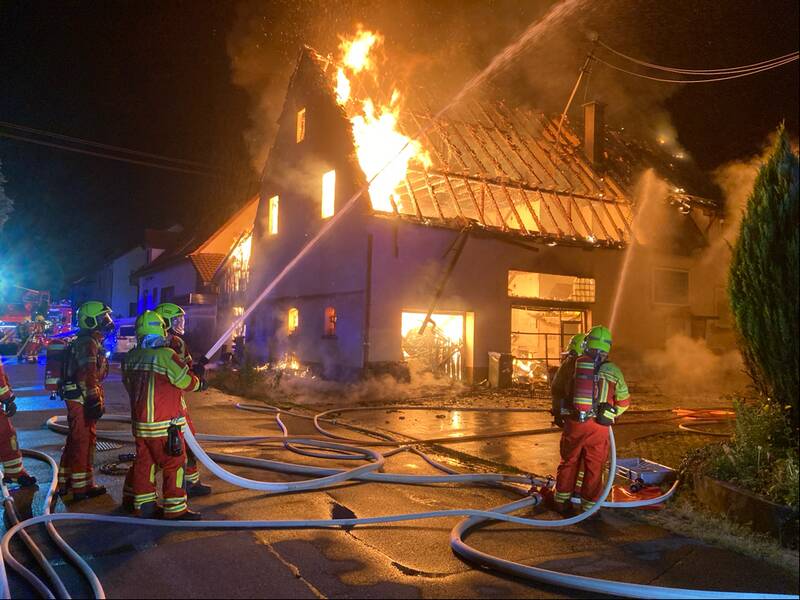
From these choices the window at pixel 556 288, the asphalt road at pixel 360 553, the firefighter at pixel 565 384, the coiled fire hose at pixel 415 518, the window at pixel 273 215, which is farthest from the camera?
the window at pixel 273 215

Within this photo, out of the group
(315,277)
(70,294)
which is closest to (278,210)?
(315,277)

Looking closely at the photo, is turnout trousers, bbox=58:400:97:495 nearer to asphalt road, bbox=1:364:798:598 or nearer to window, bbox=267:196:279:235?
asphalt road, bbox=1:364:798:598

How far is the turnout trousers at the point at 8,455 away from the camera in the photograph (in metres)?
6.01

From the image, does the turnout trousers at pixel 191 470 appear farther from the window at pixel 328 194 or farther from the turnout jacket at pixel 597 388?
the window at pixel 328 194

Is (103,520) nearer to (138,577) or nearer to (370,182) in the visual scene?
(138,577)

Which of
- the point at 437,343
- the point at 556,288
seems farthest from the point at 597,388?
the point at 556,288

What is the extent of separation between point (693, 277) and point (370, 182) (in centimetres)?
1147

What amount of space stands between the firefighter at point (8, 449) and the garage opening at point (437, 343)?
34.5 feet

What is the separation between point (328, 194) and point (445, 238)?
12.1 ft

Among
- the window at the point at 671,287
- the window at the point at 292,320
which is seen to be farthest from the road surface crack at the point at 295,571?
the window at the point at 671,287

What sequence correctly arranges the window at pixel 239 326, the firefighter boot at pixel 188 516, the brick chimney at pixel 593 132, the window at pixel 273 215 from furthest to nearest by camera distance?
the window at pixel 239 326, the brick chimney at pixel 593 132, the window at pixel 273 215, the firefighter boot at pixel 188 516

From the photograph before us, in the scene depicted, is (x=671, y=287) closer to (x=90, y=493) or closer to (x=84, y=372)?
(x=84, y=372)

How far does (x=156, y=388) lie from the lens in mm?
5070

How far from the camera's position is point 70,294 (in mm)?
59625
